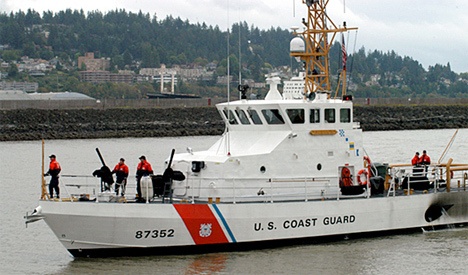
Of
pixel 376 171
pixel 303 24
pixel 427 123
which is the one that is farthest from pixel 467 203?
pixel 427 123

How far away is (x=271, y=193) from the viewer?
21.2 metres

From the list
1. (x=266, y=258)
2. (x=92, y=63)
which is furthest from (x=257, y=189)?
(x=92, y=63)

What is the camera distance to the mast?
22.6 metres

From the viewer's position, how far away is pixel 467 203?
79.6 ft

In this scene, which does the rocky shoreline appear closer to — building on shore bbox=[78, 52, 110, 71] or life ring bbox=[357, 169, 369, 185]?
life ring bbox=[357, 169, 369, 185]

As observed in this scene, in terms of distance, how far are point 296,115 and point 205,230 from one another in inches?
145

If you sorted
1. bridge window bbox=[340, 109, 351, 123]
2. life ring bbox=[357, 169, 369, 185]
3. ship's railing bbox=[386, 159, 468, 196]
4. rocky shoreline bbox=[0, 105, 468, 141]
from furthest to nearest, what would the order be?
rocky shoreline bbox=[0, 105, 468, 141], ship's railing bbox=[386, 159, 468, 196], bridge window bbox=[340, 109, 351, 123], life ring bbox=[357, 169, 369, 185]

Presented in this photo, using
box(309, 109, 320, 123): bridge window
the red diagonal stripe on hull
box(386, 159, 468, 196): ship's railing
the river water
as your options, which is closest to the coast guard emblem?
the red diagonal stripe on hull

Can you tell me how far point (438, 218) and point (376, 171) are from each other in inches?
80.3

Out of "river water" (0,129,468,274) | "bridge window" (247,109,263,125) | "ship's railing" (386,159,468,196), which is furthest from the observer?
"ship's railing" (386,159,468,196)

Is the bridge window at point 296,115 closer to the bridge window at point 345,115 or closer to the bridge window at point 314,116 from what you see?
the bridge window at point 314,116

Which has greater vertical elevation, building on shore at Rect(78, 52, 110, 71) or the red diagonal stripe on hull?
building on shore at Rect(78, 52, 110, 71)

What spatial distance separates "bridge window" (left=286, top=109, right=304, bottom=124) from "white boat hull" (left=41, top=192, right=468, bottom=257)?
2.00m

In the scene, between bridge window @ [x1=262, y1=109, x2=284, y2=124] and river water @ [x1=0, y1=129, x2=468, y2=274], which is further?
bridge window @ [x1=262, y1=109, x2=284, y2=124]
